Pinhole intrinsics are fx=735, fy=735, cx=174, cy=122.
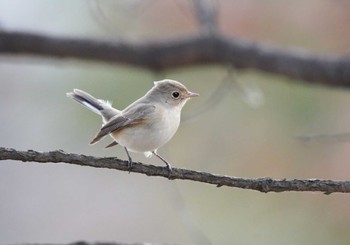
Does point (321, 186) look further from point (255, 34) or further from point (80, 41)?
point (255, 34)

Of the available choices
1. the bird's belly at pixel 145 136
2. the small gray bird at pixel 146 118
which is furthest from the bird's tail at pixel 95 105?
the bird's belly at pixel 145 136

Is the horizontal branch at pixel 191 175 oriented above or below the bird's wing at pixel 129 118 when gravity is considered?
below

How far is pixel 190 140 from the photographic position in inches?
218

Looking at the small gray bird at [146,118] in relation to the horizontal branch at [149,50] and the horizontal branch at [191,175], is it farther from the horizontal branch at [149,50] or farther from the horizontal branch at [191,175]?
the horizontal branch at [149,50]

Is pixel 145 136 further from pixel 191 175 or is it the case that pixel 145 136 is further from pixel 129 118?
pixel 191 175

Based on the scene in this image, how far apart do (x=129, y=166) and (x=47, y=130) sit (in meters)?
4.70

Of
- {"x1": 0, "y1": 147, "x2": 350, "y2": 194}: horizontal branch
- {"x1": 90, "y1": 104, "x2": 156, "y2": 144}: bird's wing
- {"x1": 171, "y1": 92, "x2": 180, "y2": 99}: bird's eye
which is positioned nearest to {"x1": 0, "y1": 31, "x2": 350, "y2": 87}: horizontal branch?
{"x1": 171, "y1": 92, "x2": 180, "y2": 99}: bird's eye

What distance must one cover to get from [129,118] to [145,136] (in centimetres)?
8

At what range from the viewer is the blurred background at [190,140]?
4957mm

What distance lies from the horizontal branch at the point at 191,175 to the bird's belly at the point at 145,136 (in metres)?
0.26

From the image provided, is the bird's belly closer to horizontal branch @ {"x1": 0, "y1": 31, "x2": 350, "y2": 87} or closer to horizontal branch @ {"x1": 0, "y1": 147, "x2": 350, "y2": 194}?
horizontal branch @ {"x1": 0, "y1": 147, "x2": 350, "y2": 194}

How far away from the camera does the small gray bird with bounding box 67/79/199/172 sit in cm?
233

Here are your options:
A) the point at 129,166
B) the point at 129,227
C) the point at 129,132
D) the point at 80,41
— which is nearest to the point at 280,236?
the point at 129,227

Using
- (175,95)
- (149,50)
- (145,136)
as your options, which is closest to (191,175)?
(145,136)
